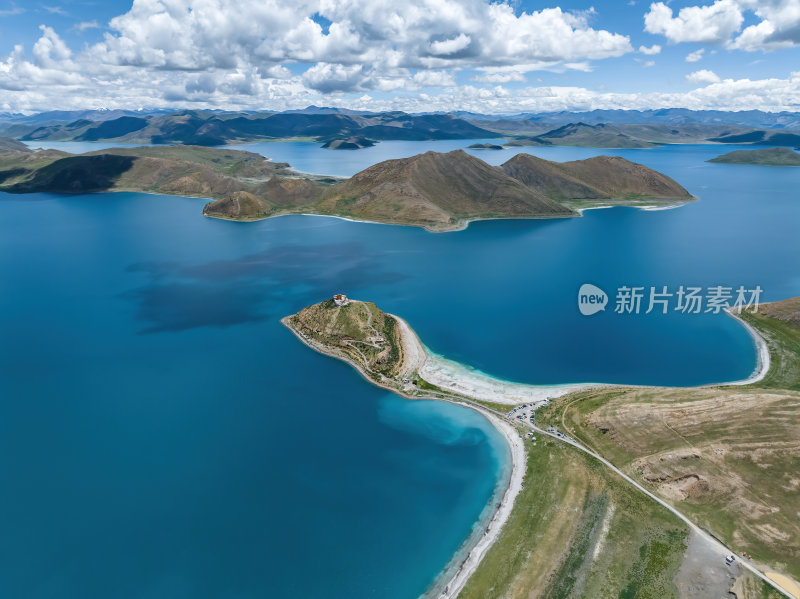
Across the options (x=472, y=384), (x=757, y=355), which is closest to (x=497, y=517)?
(x=472, y=384)

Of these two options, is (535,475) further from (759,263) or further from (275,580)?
(759,263)

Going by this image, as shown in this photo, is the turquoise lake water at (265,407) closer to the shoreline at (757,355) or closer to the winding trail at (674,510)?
the shoreline at (757,355)

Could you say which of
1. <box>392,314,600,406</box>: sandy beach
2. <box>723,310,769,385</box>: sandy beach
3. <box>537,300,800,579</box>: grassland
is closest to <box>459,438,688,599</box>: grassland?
<box>537,300,800,579</box>: grassland

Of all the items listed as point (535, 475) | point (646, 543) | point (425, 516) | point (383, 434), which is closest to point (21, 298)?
point (383, 434)

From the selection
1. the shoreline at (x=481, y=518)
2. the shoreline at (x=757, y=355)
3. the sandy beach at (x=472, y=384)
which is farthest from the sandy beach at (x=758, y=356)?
the shoreline at (x=481, y=518)

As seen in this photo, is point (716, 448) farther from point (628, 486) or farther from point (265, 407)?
point (265, 407)
